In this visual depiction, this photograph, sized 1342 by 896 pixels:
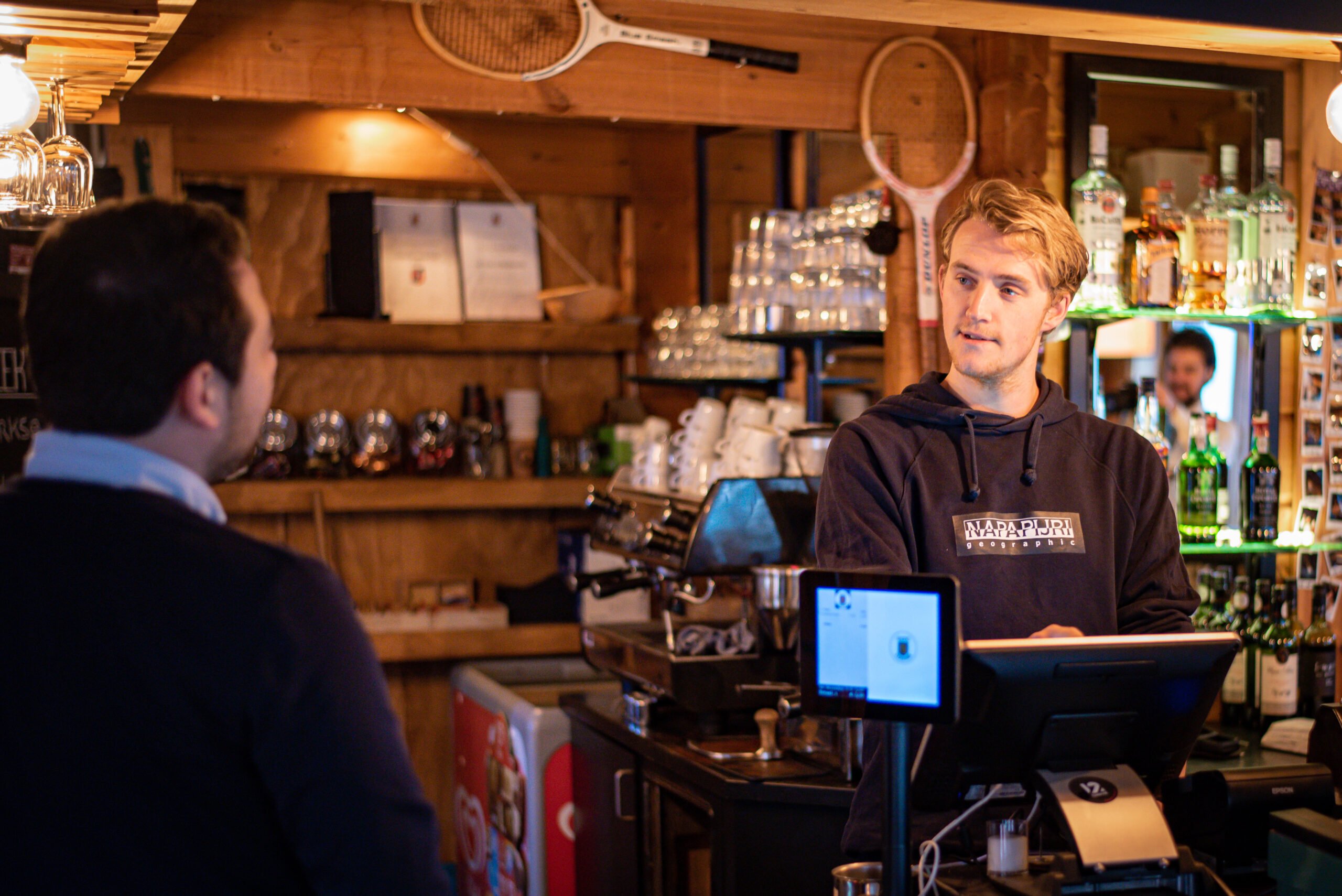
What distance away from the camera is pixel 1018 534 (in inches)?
80.7

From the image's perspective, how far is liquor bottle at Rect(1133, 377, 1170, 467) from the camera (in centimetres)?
318

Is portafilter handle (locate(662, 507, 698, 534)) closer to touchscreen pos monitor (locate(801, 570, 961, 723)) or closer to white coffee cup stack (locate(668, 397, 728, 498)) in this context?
Result: white coffee cup stack (locate(668, 397, 728, 498))

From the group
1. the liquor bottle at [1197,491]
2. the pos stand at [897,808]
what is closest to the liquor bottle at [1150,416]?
the liquor bottle at [1197,491]

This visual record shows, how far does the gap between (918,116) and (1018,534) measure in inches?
64.5

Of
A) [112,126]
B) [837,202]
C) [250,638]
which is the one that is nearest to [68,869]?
[250,638]

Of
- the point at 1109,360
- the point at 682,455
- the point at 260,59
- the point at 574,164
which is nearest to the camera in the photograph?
the point at 260,59

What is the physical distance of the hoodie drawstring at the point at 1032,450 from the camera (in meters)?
2.09

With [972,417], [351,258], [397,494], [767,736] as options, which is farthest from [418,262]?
[972,417]

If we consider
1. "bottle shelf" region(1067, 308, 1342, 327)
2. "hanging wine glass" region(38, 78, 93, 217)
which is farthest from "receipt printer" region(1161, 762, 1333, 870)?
"hanging wine glass" region(38, 78, 93, 217)

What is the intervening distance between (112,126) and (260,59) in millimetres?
1803

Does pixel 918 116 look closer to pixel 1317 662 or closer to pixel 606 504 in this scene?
pixel 606 504

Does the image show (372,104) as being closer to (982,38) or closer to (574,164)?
(982,38)

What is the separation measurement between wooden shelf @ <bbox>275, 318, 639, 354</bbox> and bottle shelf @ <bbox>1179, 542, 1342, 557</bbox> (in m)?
2.42

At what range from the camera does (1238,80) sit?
3453mm
